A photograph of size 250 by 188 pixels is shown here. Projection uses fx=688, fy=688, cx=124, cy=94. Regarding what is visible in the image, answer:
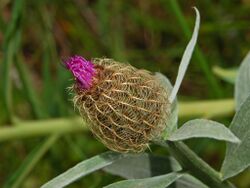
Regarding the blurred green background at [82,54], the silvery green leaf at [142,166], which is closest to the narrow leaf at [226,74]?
the blurred green background at [82,54]

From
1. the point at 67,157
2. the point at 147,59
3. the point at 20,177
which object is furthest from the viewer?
the point at 147,59

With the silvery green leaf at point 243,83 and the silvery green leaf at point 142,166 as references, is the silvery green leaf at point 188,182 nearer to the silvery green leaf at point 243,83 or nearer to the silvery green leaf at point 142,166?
the silvery green leaf at point 142,166

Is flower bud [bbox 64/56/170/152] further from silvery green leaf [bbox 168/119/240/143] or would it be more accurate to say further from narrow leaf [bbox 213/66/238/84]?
narrow leaf [bbox 213/66/238/84]

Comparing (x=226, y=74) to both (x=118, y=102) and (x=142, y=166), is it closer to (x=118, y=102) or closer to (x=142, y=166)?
(x=142, y=166)

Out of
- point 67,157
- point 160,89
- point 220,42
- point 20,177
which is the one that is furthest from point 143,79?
point 220,42

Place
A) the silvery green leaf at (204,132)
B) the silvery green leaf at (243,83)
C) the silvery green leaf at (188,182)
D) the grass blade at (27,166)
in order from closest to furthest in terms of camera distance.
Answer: the silvery green leaf at (204,132) → the silvery green leaf at (188,182) → the silvery green leaf at (243,83) → the grass blade at (27,166)

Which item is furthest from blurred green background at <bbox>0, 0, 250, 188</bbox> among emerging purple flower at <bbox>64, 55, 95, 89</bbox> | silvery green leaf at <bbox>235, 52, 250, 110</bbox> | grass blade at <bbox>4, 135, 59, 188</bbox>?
emerging purple flower at <bbox>64, 55, 95, 89</bbox>

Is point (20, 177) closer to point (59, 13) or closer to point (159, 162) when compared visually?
point (159, 162)
